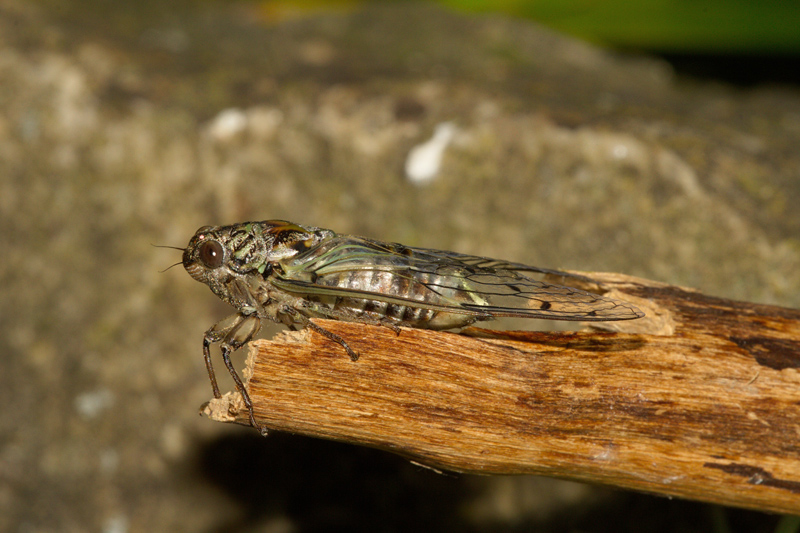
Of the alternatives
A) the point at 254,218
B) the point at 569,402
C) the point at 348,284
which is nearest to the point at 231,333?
the point at 348,284

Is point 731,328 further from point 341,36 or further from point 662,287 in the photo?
point 341,36

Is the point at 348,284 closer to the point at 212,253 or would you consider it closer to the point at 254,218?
the point at 212,253

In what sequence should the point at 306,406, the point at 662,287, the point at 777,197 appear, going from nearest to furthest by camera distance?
1. the point at 306,406
2. the point at 662,287
3. the point at 777,197

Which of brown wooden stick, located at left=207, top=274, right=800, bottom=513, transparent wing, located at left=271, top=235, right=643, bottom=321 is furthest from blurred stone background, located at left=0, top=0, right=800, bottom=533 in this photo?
brown wooden stick, located at left=207, top=274, right=800, bottom=513

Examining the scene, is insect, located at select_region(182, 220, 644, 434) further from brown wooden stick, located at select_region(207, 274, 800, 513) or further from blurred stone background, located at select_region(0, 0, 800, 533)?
blurred stone background, located at select_region(0, 0, 800, 533)

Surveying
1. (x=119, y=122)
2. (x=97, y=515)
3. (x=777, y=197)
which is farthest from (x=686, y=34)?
(x=97, y=515)

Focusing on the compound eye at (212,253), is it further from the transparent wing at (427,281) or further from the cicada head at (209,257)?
the transparent wing at (427,281)
